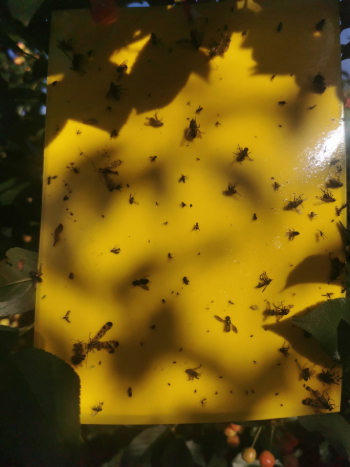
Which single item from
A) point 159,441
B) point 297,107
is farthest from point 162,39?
point 159,441

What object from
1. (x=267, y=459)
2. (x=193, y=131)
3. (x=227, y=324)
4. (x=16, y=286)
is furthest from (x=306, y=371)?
(x=16, y=286)

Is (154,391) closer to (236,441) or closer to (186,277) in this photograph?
(186,277)

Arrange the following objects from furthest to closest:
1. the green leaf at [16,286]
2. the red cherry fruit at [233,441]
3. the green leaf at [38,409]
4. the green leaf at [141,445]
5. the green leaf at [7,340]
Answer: the red cherry fruit at [233,441], the green leaf at [141,445], the green leaf at [16,286], the green leaf at [7,340], the green leaf at [38,409]

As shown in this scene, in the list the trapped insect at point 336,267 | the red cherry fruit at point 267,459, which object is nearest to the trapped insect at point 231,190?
the trapped insect at point 336,267

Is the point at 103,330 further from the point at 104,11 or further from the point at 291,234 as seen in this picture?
the point at 104,11

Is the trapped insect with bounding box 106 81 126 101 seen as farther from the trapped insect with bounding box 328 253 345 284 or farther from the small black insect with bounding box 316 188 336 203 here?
the trapped insect with bounding box 328 253 345 284

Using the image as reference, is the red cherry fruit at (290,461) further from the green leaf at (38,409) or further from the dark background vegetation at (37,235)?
the green leaf at (38,409)
